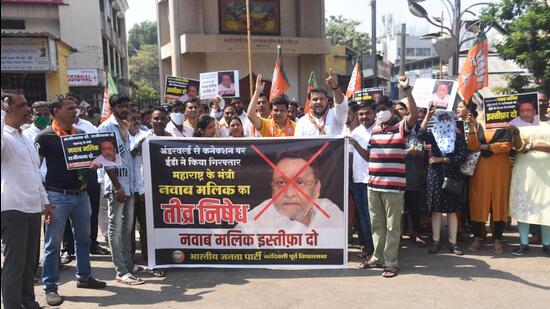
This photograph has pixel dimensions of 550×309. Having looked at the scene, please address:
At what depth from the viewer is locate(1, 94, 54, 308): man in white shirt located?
3.81 meters

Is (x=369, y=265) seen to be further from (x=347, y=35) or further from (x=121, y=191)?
(x=347, y=35)

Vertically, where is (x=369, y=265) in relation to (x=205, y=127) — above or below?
below

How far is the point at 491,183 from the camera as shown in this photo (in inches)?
233

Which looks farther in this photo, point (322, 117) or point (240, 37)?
point (240, 37)

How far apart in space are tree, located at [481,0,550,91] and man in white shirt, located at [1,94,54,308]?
44.1 ft

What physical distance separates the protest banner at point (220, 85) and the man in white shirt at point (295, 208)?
5509 millimetres

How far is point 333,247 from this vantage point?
5266 millimetres

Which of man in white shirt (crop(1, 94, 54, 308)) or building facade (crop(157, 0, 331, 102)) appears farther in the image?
building facade (crop(157, 0, 331, 102))

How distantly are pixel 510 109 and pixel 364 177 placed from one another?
6.13ft

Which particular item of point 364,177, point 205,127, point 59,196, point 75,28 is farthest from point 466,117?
point 75,28

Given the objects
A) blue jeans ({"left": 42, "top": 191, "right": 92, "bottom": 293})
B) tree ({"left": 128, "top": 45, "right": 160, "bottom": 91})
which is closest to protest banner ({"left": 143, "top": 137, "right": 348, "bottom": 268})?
blue jeans ({"left": 42, "top": 191, "right": 92, "bottom": 293})

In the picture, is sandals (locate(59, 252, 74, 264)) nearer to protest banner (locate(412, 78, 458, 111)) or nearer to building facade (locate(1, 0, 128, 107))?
protest banner (locate(412, 78, 458, 111))

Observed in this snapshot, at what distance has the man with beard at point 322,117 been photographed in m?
5.62

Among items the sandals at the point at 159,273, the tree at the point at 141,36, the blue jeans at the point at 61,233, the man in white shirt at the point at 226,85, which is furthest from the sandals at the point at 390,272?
the tree at the point at 141,36
